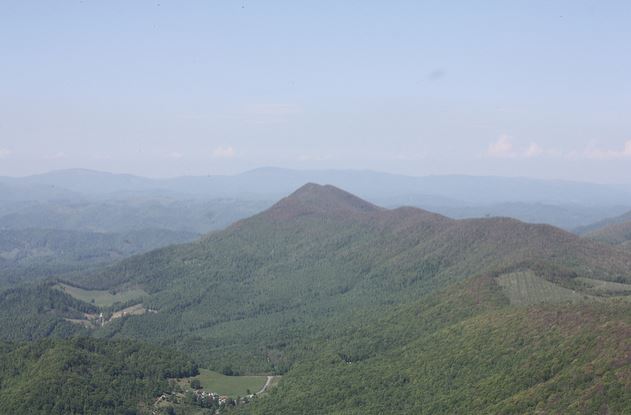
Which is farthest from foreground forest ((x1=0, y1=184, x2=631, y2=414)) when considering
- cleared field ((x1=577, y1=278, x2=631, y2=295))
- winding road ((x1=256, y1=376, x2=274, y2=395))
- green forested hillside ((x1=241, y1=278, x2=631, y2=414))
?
winding road ((x1=256, y1=376, x2=274, y2=395))

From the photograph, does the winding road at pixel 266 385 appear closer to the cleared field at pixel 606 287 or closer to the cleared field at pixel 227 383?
the cleared field at pixel 227 383

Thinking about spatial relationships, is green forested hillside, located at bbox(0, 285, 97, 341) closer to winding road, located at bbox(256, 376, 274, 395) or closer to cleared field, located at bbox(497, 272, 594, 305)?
winding road, located at bbox(256, 376, 274, 395)

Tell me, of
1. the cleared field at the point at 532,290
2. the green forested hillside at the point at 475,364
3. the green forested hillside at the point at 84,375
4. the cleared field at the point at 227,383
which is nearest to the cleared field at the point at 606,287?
the cleared field at the point at 532,290

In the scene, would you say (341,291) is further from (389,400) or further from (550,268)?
(389,400)

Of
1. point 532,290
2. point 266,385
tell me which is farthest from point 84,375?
point 532,290

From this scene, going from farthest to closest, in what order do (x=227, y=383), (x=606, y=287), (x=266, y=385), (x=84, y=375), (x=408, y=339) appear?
(x=606, y=287)
(x=408, y=339)
(x=266, y=385)
(x=227, y=383)
(x=84, y=375)

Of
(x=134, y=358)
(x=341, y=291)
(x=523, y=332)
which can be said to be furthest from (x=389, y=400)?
(x=341, y=291)

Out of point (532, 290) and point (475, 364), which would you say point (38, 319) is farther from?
point (532, 290)
